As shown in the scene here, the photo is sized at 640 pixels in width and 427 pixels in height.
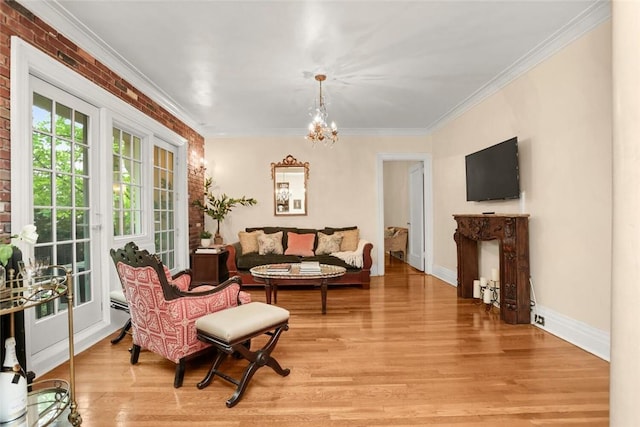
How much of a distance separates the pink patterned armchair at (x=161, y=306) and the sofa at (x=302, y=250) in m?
2.69

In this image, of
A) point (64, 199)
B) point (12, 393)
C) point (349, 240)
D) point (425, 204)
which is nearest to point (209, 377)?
point (12, 393)

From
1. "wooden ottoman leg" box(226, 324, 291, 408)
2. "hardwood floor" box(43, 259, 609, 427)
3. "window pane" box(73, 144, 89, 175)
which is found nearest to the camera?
"hardwood floor" box(43, 259, 609, 427)

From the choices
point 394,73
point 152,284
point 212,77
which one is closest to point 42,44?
point 212,77

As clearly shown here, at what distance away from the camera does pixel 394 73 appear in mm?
3684

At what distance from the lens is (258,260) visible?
516cm

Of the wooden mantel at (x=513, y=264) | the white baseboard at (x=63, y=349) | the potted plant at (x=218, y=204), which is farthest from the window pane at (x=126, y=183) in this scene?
the wooden mantel at (x=513, y=264)

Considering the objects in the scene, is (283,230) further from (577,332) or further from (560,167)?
(577,332)

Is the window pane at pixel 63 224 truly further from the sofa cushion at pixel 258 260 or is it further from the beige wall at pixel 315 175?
the beige wall at pixel 315 175

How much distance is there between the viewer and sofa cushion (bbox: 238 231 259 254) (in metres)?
5.52

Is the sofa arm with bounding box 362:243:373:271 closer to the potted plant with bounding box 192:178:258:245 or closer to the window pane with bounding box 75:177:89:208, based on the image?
→ the potted plant with bounding box 192:178:258:245

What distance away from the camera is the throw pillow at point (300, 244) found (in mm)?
5495

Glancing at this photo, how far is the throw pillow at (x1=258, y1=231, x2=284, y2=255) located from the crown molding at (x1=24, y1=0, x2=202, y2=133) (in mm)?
2430

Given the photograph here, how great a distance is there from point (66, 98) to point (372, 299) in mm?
3885

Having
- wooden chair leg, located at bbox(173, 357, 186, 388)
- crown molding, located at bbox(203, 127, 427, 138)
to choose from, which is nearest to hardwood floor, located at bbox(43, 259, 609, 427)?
wooden chair leg, located at bbox(173, 357, 186, 388)
